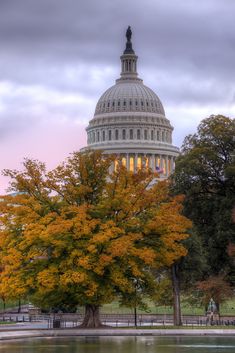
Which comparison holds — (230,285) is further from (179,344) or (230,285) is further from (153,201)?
(179,344)

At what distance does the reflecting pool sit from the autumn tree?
5754 mm

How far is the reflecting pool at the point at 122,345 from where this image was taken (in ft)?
134

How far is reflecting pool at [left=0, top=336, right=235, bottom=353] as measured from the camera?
40.9 m

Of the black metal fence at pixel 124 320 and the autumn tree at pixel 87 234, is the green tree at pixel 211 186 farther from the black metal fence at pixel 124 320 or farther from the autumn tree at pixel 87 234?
the autumn tree at pixel 87 234

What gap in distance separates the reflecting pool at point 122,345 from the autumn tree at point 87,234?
575cm

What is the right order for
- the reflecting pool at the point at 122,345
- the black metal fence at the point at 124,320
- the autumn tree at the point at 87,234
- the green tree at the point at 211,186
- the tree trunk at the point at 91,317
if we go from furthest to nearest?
the green tree at the point at 211,186 < the black metal fence at the point at 124,320 < the tree trunk at the point at 91,317 < the autumn tree at the point at 87,234 < the reflecting pool at the point at 122,345

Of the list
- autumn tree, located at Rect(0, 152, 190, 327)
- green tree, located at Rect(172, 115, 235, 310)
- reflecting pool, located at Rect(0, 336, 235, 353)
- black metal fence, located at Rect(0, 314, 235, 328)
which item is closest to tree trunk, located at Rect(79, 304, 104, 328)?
autumn tree, located at Rect(0, 152, 190, 327)

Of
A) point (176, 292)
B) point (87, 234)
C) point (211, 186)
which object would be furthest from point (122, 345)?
point (211, 186)

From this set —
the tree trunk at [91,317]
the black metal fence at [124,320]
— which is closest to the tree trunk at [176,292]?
the black metal fence at [124,320]

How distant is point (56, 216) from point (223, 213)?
1763 cm

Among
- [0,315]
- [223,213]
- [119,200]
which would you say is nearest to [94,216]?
[119,200]

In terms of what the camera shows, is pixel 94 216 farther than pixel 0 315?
No

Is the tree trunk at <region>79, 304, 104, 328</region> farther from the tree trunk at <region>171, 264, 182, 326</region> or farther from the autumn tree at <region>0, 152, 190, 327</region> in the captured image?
the tree trunk at <region>171, 264, 182, 326</region>

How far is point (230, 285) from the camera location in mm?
69188
